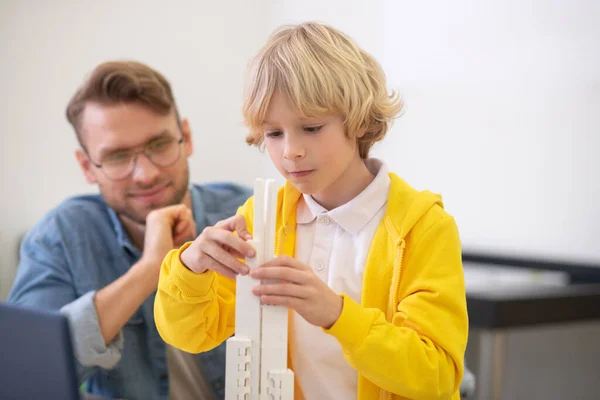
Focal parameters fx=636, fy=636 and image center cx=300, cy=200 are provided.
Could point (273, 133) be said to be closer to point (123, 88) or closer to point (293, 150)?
point (293, 150)

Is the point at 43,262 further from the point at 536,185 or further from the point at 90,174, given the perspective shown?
the point at 536,185

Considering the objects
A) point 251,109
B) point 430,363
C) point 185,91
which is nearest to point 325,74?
point 251,109

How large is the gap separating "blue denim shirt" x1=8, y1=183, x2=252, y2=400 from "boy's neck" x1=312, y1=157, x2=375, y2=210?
705 millimetres

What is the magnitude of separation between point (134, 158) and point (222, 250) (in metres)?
0.88

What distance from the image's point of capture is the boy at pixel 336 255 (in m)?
0.89

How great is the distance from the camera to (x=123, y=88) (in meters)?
1.66

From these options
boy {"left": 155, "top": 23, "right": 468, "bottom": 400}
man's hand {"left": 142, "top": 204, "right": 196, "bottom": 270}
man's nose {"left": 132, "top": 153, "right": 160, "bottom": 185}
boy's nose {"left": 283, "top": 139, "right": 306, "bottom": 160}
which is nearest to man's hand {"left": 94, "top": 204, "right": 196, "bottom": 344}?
man's hand {"left": 142, "top": 204, "right": 196, "bottom": 270}

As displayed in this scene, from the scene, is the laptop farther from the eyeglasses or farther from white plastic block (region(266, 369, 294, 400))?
the eyeglasses

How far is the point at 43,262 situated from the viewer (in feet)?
5.40

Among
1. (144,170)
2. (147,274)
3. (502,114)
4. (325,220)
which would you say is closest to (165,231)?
(147,274)

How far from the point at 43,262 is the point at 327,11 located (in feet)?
5.49

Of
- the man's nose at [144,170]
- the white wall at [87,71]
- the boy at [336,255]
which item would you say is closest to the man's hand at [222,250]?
the boy at [336,255]

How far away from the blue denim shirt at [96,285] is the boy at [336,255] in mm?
594

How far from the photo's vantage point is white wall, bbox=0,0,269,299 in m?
2.49
